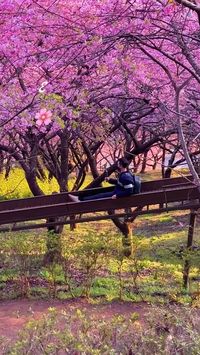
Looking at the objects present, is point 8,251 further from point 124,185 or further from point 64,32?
point 64,32

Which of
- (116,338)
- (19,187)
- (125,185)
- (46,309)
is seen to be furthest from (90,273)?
(19,187)

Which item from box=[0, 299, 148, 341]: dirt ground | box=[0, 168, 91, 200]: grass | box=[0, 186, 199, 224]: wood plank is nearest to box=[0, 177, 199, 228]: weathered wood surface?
box=[0, 186, 199, 224]: wood plank

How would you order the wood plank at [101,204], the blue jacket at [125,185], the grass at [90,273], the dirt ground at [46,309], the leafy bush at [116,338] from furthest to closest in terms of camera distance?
the blue jacket at [125,185] → the wood plank at [101,204] → the grass at [90,273] → the dirt ground at [46,309] → the leafy bush at [116,338]

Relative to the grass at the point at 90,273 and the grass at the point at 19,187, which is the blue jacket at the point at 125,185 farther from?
the grass at the point at 19,187

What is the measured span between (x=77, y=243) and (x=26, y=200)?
1.56 m

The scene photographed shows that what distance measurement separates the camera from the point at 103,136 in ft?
33.2

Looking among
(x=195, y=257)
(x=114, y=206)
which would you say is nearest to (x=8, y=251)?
(x=114, y=206)

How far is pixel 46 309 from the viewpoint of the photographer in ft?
19.8

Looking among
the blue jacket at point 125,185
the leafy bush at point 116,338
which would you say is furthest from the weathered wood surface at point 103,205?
the leafy bush at point 116,338

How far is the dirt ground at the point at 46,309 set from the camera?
5669mm

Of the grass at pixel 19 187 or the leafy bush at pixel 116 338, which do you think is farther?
the grass at pixel 19 187

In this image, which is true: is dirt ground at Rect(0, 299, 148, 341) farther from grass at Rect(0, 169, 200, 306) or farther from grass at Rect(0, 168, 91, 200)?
grass at Rect(0, 168, 91, 200)

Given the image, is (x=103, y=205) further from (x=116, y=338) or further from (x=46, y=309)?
(x=116, y=338)

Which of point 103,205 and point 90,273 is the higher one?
point 103,205
